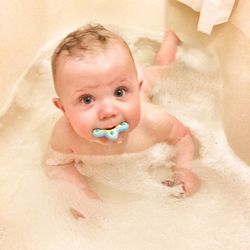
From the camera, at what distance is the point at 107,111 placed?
99 cm

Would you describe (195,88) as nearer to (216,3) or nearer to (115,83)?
(216,3)

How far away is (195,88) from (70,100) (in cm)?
63

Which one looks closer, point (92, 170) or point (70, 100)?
point (70, 100)

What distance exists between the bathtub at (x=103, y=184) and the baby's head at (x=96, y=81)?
10.9 inches

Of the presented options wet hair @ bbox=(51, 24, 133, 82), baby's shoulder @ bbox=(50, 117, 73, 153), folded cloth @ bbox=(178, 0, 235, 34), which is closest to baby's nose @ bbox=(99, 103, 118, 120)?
wet hair @ bbox=(51, 24, 133, 82)

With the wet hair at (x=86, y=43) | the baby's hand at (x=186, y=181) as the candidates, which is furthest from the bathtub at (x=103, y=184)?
the wet hair at (x=86, y=43)

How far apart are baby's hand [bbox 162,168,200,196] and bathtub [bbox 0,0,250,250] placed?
2 cm

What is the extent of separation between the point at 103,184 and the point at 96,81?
1.29ft

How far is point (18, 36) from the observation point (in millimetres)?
1560

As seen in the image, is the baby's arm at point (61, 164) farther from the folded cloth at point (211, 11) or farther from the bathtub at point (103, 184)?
the folded cloth at point (211, 11)

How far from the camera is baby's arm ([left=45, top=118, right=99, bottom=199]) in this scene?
1.24 m

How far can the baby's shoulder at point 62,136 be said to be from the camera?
4.00 feet

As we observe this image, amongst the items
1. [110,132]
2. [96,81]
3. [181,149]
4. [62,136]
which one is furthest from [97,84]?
[181,149]

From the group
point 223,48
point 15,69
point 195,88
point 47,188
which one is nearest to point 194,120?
point 195,88
